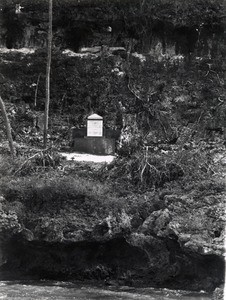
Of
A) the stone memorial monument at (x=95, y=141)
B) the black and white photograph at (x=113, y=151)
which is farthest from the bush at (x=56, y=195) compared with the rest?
the stone memorial monument at (x=95, y=141)

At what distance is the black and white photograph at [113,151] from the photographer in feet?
36.0

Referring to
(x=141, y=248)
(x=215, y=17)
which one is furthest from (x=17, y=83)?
(x=141, y=248)

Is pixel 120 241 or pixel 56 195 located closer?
pixel 120 241

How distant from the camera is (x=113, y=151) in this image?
17172mm

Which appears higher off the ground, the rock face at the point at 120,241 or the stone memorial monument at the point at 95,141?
the stone memorial monument at the point at 95,141

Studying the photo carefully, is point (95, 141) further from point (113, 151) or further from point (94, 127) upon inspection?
point (113, 151)

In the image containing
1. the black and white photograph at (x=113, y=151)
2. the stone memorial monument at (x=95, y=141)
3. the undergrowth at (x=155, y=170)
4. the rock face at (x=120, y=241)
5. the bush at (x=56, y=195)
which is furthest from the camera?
the stone memorial monument at (x=95, y=141)

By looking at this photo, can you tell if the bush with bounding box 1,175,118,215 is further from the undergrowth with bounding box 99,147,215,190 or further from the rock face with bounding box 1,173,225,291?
the undergrowth with bounding box 99,147,215,190

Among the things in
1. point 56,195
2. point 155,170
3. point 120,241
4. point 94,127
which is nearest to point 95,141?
point 94,127

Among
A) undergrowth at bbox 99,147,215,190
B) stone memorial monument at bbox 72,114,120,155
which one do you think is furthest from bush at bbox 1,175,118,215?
stone memorial monument at bbox 72,114,120,155

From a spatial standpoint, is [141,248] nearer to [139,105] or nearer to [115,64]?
[139,105]

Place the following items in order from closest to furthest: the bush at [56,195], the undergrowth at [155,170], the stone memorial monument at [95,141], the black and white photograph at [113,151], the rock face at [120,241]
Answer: the rock face at [120,241] → the black and white photograph at [113,151] → the bush at [56,195] → the undergrowth at [155,170] → the stone memorial monument at [95,141]

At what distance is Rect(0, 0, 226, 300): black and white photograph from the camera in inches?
432

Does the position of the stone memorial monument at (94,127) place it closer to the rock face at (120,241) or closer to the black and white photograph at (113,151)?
the black and white photograph at (113,151)
